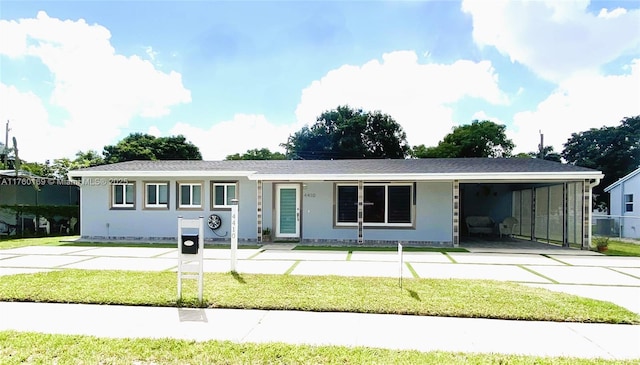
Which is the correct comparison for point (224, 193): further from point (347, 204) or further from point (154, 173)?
point (347, 204)

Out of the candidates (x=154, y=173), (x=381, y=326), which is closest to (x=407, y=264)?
(x=381, y=326)

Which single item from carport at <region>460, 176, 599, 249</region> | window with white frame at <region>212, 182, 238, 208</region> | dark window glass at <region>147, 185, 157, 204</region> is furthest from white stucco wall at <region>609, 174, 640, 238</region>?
dark window glass at <region>147, 185, 157, 204</region>

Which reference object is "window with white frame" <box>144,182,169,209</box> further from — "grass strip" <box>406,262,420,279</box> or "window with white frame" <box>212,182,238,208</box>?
"grass strip" <box>406,262,420,279</box>

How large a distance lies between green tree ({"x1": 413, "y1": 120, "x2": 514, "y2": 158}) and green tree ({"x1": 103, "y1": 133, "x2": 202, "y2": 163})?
2409cm

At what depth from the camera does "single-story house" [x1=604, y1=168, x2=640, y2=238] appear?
54.3ft

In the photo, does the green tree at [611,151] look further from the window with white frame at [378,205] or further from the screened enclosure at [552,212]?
the window with white frame at [378,205]

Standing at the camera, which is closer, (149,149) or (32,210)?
(32,210)

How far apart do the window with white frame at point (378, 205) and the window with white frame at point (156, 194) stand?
6.38 meters

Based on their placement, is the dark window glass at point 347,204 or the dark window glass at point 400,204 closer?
the dark window glass at point 400,204

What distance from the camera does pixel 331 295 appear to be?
540 cm

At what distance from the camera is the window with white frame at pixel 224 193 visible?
13.2 meters

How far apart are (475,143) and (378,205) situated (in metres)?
24.2

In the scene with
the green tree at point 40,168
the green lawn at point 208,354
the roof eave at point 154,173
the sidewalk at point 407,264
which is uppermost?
the green tree at point 40,168

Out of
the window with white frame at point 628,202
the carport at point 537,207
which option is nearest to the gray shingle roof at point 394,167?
the carport at point 537,207
